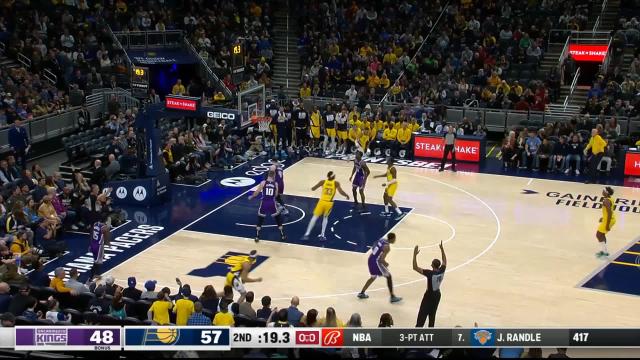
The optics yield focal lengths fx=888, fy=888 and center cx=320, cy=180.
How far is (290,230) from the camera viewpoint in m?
23.3

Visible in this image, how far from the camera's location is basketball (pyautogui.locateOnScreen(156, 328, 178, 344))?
12.9m

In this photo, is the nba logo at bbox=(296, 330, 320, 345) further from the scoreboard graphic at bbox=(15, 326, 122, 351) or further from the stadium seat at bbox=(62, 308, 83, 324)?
the stadium seat at bbox=(62, 308, 83, 324)

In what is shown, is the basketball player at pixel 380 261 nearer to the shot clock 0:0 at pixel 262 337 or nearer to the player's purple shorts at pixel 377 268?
the player's purple shorts at pixel 377 268

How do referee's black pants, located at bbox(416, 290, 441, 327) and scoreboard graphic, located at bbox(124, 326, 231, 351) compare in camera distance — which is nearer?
scoreboard graphic, located at bbox(124, 326, 231, 351)

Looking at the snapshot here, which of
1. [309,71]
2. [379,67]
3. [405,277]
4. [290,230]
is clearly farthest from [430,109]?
[405,277]

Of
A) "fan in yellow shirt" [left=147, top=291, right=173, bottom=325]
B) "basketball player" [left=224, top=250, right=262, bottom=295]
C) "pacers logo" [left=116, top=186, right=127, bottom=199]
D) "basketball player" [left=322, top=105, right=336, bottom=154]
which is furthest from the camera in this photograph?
"basketball player" [left=322, top=105, right=336, bottom=154]

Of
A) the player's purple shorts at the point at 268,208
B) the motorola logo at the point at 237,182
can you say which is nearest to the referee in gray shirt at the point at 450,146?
the motorola logo at the point at 237,182

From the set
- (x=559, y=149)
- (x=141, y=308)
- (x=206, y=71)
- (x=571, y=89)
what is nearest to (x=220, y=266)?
(x=141, y=308)

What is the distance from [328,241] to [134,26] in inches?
766

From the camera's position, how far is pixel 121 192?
25281 mm

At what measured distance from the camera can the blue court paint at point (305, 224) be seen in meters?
22.5

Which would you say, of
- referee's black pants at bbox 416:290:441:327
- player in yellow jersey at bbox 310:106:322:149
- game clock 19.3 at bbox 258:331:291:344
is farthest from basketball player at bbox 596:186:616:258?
player in yellow jersey at bbox 310:106:322:149

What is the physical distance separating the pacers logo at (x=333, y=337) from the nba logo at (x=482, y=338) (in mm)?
1936

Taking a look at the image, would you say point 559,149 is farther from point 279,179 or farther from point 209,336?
point 209,336
